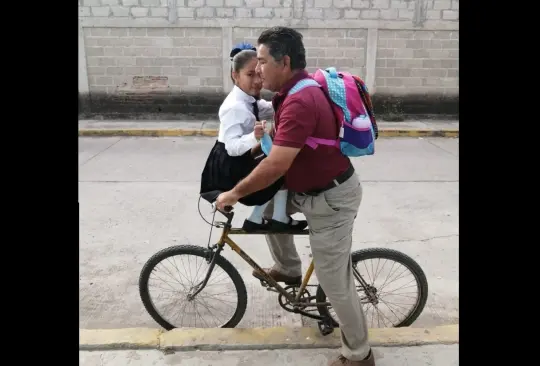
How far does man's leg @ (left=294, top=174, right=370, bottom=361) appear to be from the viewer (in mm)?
2305

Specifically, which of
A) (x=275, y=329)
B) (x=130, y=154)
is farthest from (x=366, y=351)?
(x=130, y=154)

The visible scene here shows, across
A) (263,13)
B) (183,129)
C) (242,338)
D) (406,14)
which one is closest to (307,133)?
(242,338)

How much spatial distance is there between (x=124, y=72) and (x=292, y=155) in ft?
28.6

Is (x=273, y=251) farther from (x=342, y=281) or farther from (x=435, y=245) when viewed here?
(x=435, y=245)

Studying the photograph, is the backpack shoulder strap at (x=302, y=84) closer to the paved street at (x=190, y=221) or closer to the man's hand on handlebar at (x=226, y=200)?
the man's hand on handlebar at (x=226, y=200)

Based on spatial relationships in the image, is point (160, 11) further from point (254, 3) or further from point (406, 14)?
point (406, 14)

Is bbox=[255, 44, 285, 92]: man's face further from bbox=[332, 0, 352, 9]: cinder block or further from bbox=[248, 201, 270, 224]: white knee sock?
bbox=[332, 0, 352, 9]: cinder block

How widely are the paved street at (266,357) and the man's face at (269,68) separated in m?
1.46

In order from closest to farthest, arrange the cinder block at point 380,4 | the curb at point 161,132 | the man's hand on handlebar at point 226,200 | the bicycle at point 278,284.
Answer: the man's hand on handlebar at point 226,200
the bicycle at point 278,284
the curb at point 161,132
the cinder block at point 380,4

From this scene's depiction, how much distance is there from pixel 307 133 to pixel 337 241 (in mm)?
594

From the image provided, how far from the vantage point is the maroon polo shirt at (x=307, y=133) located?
2020 mm

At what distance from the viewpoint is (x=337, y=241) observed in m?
2.31

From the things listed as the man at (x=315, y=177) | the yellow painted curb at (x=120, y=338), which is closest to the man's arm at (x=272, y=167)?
the man at (x=315, y=177)

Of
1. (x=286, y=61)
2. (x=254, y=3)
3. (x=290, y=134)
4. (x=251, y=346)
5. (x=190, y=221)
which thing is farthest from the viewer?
(x=254, y=3)
